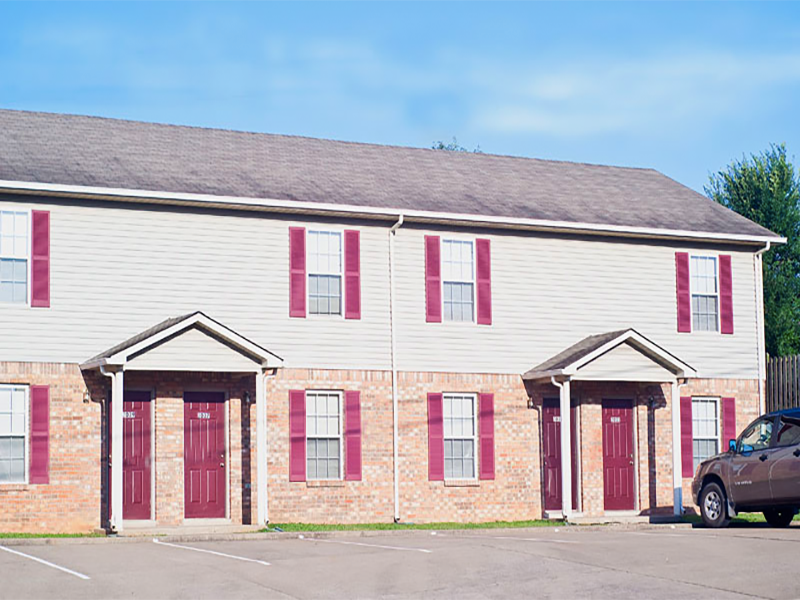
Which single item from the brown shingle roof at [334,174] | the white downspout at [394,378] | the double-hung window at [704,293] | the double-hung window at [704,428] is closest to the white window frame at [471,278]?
the brown shingle roof at [334,174]

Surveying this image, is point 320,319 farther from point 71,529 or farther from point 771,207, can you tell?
point 771,207

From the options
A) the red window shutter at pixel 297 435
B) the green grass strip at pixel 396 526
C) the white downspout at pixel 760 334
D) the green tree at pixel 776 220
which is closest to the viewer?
the green grass strip at pixel 396 526

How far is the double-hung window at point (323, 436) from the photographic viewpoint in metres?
22.9

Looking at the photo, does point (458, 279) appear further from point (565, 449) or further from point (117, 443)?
point (117, 443)

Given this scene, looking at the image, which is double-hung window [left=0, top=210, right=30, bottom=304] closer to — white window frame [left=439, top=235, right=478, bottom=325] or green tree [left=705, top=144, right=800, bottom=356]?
white window frame [left=439, top=235, right=478, bottom=325]

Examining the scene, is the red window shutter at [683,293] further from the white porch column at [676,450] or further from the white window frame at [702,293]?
the white porch column at [676,450]

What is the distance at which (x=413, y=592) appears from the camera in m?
12.7

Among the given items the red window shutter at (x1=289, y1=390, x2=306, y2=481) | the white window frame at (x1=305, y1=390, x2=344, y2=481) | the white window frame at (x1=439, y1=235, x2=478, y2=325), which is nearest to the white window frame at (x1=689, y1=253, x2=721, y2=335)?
the white window frame at (x1=439, y1=235, x2=478, y2=325)

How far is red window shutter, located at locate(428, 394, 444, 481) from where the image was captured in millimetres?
23750

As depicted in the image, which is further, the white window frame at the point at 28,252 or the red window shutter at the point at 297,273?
the red window shutter at the point at 297,273

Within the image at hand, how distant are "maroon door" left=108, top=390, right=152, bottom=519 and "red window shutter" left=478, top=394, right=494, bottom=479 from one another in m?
6.44

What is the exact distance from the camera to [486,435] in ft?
79.4

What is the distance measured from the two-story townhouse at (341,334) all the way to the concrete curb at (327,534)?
1439 millimetres

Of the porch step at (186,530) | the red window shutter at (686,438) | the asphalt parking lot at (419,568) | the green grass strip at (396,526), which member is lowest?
the green grass strip at (396,526)
